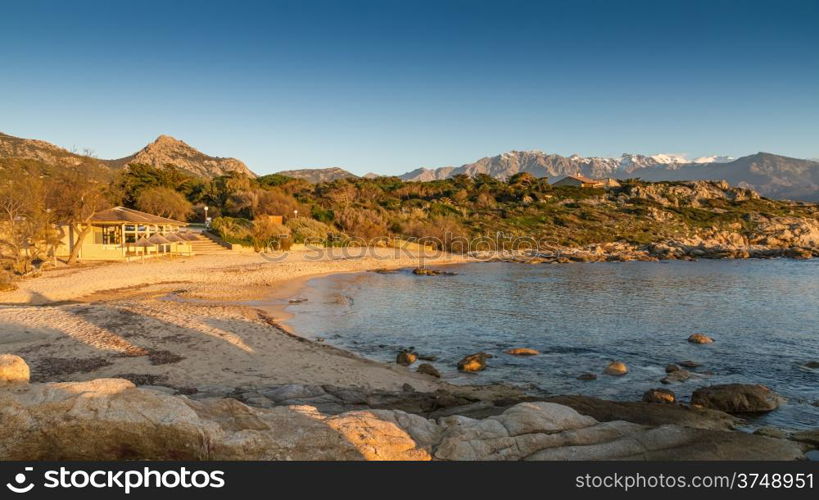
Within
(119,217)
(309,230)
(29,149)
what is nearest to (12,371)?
(119,217)

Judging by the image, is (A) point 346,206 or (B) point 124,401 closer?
(B) point 124,401

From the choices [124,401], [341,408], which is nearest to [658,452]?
[341,408]

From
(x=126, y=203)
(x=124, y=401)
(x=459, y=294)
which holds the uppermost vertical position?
(x=126, y=203)

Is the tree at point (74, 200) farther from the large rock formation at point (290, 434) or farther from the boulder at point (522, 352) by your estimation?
the large rock formation at point (290, 434)

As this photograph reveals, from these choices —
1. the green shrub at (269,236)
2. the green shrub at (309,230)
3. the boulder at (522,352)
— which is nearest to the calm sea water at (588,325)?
the boulder at (522,352)

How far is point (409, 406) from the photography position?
26.8 ft

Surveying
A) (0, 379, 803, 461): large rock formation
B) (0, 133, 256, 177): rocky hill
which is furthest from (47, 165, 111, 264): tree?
(0, 133, 256, 177): rocky hill

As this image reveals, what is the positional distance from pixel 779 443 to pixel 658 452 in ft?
6.44

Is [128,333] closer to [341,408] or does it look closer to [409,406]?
[341,408]

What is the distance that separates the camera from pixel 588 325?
1738 cm

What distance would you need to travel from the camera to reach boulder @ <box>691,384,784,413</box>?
886 centimetres

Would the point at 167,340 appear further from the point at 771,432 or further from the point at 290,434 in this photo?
the point at 771,432

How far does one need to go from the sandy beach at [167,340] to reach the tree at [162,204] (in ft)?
79.9

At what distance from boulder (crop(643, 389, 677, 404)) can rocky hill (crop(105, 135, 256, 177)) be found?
12175cm
